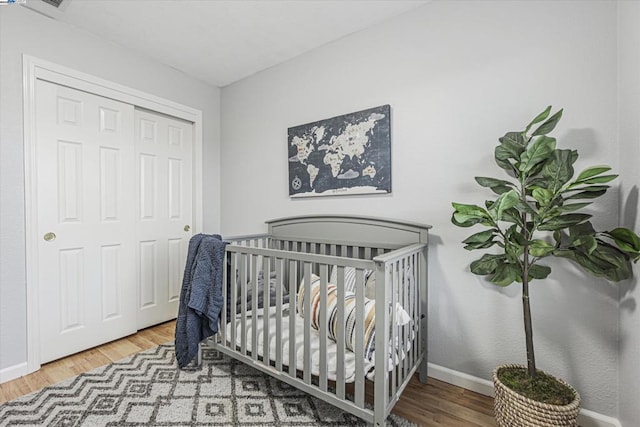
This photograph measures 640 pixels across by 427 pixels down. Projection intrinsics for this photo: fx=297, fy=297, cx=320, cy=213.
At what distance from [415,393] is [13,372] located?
8.09 ft

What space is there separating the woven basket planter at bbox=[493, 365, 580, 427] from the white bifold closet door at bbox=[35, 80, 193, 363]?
→ 269 cm

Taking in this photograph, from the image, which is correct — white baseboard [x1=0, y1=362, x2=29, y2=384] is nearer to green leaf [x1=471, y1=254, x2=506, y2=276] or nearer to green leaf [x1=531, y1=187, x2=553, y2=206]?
green leaf [x1=471, y1=254, x2=506, y2=276]

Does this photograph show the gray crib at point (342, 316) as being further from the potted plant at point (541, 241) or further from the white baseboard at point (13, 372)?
the white baseboard at point (13, 372)

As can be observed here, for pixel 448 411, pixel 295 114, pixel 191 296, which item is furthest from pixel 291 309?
pixel 295 114

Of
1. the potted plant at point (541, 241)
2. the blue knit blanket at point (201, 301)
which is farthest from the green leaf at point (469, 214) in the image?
the blue knit blanket at point (201, 301)

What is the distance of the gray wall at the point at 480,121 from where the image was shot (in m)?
1.41

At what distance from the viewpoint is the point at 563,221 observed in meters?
1.22

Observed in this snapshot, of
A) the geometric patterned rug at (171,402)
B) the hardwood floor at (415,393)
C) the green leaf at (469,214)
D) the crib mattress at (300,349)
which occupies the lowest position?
the hardwood floor at (415,393)

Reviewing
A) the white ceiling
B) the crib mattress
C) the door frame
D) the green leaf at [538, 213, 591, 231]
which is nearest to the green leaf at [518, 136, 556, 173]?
the green leaf at [538, 213, 591, 231]

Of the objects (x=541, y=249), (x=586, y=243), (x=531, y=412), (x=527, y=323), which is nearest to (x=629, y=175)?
(x=586, y=243)

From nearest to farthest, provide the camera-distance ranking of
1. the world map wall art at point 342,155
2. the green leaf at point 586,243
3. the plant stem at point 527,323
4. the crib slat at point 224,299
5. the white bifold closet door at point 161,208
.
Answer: the green leaf at point 586,243, the plant stem at point 527,323, the crib slat at point 224,299, the world map wall art at point 342,155, the white bifold closet door at point 161,208

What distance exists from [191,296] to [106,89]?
1.79 m

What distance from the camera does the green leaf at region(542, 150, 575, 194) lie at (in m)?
1.23

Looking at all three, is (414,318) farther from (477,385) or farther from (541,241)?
(541,241)
